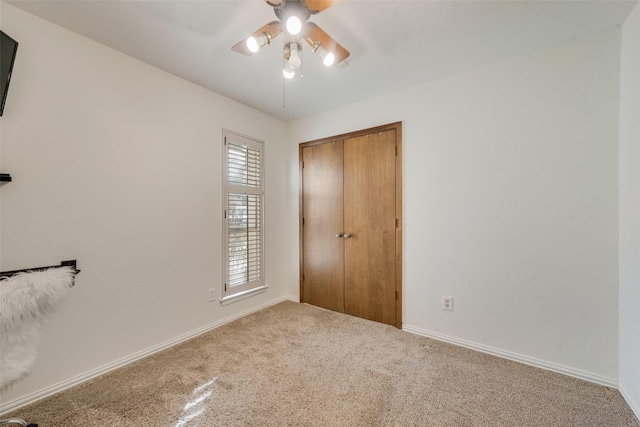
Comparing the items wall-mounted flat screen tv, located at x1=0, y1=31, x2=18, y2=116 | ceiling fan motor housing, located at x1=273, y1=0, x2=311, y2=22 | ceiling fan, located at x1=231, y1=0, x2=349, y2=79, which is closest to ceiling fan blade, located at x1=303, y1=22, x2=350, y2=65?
ceiling fan, located at x1=231, y1=0, x2=349, y2=79

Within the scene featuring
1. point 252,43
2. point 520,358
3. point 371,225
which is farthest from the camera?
point 371,225

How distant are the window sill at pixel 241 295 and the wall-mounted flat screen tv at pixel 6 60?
7.14 feet

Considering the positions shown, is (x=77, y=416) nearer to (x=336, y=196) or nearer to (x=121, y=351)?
(x=121, y=351)

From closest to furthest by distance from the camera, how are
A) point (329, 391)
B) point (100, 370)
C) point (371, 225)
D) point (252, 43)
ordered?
point (252, 43), point (329, 391), point (100, 370), point (371, 225)

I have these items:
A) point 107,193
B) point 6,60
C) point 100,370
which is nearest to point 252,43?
point 6,60

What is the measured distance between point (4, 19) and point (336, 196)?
9.15 feet

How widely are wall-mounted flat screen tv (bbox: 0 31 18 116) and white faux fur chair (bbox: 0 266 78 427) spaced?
1075 mm

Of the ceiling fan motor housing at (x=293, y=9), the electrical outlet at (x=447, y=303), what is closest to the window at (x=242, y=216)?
the ceiling fan motor housing at (x=293, y=9)

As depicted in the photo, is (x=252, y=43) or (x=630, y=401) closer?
(x=252, y=43)

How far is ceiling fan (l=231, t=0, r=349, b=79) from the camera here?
124 centimetres

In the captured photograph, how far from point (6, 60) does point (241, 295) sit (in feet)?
8.26

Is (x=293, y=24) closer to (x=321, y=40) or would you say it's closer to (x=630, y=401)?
(x=321, y=40)

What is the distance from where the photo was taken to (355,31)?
5.93 feet

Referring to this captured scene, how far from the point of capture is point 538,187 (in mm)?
2020
